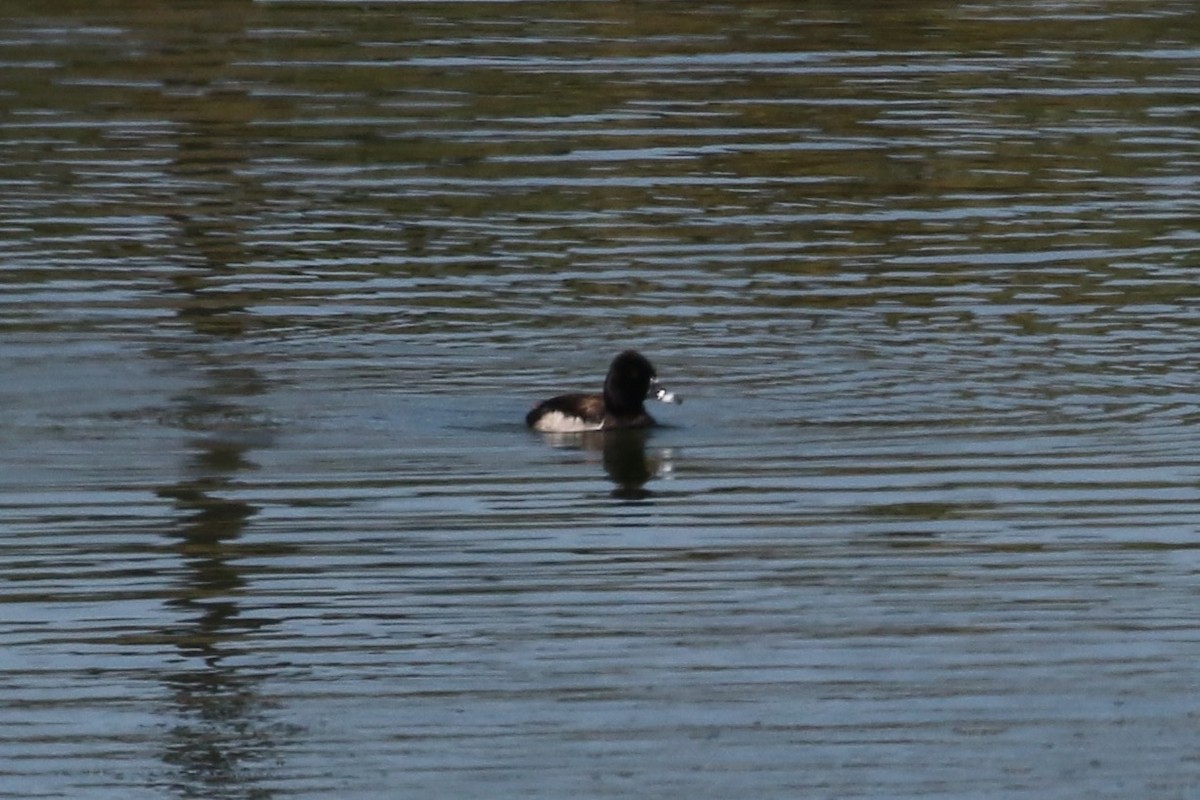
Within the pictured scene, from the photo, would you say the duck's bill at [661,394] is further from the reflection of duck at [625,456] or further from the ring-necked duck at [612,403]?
the reflection of duck at [625,456]

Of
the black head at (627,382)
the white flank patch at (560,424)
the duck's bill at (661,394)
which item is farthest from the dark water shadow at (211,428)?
the duck's bill at (661,394)

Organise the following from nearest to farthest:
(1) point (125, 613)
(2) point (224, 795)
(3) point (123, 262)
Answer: (2) point (224, 795), (1) point (125, 613), (3) point (123, 262)

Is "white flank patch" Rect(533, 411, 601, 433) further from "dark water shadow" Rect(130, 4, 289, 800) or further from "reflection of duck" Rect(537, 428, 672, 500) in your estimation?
"dark water shadow" Rect(130, 4, 289, 800)

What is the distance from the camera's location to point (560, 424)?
1458 cm

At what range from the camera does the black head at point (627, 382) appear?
14.7 m

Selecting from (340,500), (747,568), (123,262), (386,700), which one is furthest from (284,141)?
(386,700)

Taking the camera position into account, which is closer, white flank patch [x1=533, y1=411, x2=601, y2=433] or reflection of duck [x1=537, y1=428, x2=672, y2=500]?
reflection of duck [x1=537, y1=428, x2=672, y2=500]

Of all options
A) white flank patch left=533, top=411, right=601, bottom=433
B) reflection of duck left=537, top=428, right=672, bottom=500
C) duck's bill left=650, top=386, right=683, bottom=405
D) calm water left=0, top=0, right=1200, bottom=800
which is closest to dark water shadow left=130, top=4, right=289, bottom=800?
calm water left=0, top=0, right=1200, bottom=800

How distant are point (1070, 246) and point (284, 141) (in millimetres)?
6655

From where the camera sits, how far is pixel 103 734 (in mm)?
9820

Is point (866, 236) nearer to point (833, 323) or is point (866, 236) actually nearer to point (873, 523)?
point (833, 323)

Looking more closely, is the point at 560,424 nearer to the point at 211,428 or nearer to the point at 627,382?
the point at 627,382

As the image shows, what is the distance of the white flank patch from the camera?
14516 millimetres

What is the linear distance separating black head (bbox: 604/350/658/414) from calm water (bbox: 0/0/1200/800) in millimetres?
226
